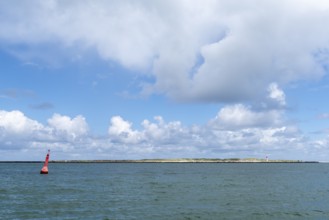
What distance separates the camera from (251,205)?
41781mm

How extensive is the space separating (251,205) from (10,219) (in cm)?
2544

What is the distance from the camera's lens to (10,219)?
3353cm

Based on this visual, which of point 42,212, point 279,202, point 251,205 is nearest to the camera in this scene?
point 42,212

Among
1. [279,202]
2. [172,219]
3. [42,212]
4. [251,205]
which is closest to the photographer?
[172,219]

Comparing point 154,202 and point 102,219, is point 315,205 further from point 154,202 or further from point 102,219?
point 102,219

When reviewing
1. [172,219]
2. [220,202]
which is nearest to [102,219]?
[172,219]

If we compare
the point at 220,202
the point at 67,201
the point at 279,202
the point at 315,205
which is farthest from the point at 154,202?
the point at 315,205

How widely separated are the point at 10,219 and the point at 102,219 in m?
8.47

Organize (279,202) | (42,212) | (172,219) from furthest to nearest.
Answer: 1. (279,202)
2. (42,212)
3. (172,219)

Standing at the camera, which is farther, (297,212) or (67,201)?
(67,201)

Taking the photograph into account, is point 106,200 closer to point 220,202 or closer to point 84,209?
point 84,209

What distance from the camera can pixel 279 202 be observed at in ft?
148

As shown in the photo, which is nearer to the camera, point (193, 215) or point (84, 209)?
point (193, 215)

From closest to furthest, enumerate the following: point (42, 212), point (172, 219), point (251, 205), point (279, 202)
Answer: point (172, 219) < point (42, 212) < point (251, 205) < point (279, 202)
